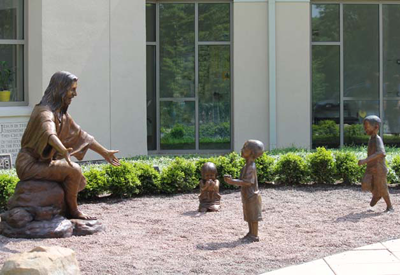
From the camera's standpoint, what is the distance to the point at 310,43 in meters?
16.0

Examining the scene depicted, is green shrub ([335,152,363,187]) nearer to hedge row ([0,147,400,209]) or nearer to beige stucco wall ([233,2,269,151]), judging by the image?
hedge row ([0,147,400,209])

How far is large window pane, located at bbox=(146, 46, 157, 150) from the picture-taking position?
53.2 ft

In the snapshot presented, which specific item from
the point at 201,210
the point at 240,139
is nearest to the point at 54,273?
the point at 201,210

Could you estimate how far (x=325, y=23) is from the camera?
1627cm

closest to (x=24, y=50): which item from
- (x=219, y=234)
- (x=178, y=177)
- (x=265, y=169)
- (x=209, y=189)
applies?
(x=178, y=177)

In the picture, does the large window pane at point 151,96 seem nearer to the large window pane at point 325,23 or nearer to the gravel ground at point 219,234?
the large window pane at point 325,23

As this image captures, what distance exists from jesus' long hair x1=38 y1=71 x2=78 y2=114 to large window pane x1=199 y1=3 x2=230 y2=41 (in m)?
8.95

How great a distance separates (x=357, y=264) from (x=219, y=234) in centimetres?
198

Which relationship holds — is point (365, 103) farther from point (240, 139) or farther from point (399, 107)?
point (240, 139)

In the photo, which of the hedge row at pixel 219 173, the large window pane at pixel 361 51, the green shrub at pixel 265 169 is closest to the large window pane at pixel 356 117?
the large window pane at pixel 361 51

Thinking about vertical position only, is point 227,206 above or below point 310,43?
below

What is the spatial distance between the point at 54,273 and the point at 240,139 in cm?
1059

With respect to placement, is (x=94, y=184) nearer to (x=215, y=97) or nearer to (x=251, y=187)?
(x=251, y=187)

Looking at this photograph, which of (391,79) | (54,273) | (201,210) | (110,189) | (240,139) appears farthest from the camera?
(391,79)
